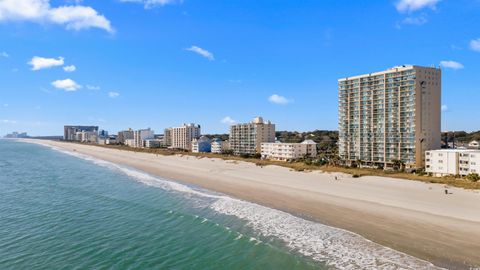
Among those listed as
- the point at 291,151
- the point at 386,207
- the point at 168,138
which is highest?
the point at 168,138

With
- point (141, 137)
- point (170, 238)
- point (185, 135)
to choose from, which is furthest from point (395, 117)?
point (141, 137)

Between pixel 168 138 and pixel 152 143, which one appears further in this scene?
pixel 152 143

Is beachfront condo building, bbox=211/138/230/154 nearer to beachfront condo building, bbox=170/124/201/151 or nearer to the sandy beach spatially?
beachfront condo building, bbox=170/124/201/151

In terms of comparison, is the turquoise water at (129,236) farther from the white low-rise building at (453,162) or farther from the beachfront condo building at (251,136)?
the beachfront condo building at (251,136)

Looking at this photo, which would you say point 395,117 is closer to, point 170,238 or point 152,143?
point 170,238

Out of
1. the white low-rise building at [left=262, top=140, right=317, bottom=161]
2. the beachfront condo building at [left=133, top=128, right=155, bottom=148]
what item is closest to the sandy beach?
the white low-rise building at [left=262, top=140, right=317, bottom=161]

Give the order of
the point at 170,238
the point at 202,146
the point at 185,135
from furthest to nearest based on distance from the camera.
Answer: the point at 185,135, the point at 202,146, the point at 170,238
